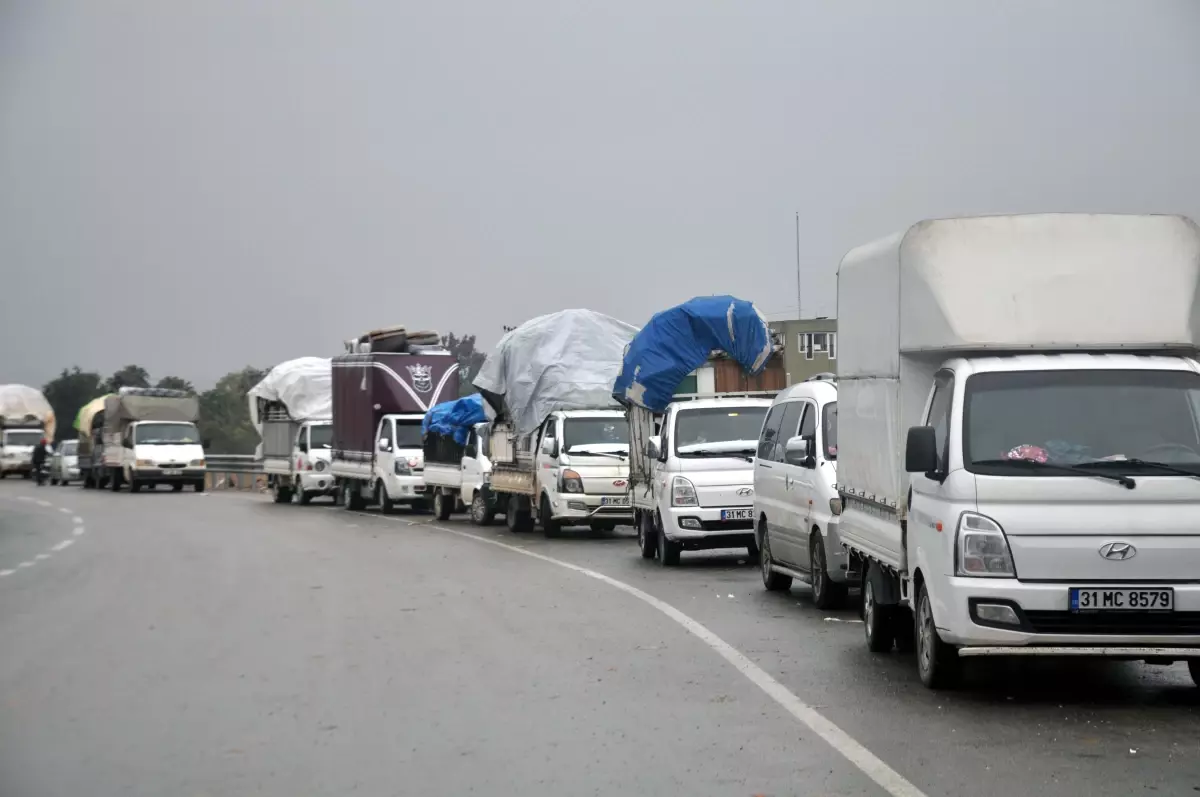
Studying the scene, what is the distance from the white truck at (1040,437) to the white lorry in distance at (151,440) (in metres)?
45.0

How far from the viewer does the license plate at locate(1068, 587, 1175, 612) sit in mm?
8430

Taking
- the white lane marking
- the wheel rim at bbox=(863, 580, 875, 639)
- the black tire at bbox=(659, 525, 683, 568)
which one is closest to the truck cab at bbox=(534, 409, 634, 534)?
the black tire at bbox=(659, 525, 683, 568)

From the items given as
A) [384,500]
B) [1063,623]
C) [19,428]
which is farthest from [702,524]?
[19,428]

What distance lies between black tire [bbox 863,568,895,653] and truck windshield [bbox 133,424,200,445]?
44.9m

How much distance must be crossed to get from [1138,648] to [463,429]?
23456mm

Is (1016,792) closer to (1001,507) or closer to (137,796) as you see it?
(1001,507)

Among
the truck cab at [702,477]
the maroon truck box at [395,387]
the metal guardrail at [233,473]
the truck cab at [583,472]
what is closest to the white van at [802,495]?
the truck cab at [702,477]

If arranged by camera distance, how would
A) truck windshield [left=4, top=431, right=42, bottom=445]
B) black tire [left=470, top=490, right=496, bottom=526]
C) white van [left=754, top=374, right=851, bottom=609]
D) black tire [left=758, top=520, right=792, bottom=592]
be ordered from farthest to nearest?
1. truck windshield [left=4, top=431, right=42, bottom=445]
2. black tire [left=470, top=490, right=496, bottom=526]
3. black tire [left=758, top=520, right=792, bottom=592]
4. white van [left=754, top=374, right=851, bottom=609]

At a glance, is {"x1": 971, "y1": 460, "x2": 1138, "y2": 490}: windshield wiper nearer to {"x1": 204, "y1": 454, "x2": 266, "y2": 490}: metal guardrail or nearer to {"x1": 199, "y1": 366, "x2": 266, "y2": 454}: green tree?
{"x1": 204, "y1": 454, "x2": 266, "y2": 490}: metal guardrail

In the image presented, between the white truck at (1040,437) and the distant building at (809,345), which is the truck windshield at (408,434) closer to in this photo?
the white truck at (1040,437)

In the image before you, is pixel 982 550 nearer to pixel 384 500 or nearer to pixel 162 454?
A: pixel 384 500

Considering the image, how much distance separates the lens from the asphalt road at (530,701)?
7117 mm

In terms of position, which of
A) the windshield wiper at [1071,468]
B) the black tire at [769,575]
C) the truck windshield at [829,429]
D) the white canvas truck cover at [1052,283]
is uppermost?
the white canvas truck cover at [1052,283]

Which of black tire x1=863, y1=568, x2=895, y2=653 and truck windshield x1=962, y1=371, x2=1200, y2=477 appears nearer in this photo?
truck windshield x1=962, y1=371, x2=1200, y2=477
